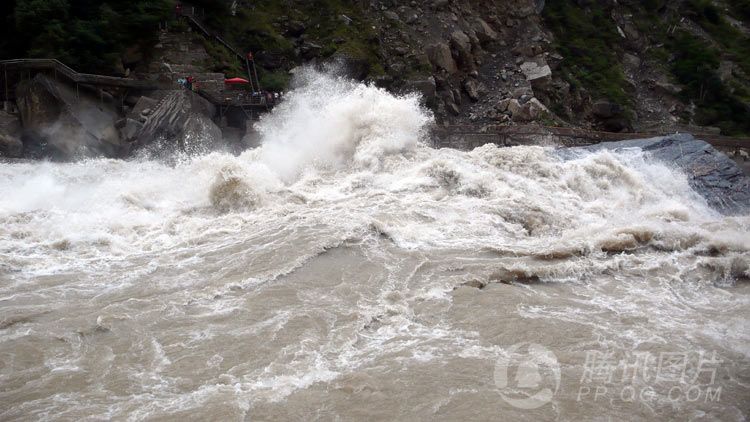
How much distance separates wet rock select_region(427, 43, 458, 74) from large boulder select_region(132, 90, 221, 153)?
44.7 ft

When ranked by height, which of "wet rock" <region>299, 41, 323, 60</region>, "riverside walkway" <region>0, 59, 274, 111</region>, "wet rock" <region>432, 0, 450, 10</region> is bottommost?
"riverside walkway" <region>0, 59, 274, 111</region>

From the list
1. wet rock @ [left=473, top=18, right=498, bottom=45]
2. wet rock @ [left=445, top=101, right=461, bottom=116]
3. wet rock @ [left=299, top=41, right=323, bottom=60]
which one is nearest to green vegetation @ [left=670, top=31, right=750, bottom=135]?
wet rock @ [left=473, top=18, right=498, bottom=45]

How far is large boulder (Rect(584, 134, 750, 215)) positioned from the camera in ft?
59.1

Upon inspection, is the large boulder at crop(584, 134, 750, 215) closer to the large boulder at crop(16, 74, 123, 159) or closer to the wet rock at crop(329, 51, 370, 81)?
the wet rock at crop(329, 51, 370, 81)

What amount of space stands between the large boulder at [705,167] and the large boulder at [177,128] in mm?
14301

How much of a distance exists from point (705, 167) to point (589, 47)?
21.0 m

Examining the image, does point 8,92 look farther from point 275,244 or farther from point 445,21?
point 445,21

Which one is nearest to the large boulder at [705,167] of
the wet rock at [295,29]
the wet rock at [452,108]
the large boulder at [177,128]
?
the wet rock at [452,108]

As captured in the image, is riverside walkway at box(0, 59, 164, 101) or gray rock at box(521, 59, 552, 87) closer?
riverside walkway at box(0, 59, 164, 101)

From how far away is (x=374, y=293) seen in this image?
381 inches

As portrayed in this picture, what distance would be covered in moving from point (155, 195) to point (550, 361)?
39.3 ft

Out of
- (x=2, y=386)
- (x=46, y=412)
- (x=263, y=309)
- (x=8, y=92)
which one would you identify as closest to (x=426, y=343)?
(x=263, y=309)

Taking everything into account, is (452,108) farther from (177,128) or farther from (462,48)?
(177,128)

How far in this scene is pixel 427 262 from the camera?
36.4ft
